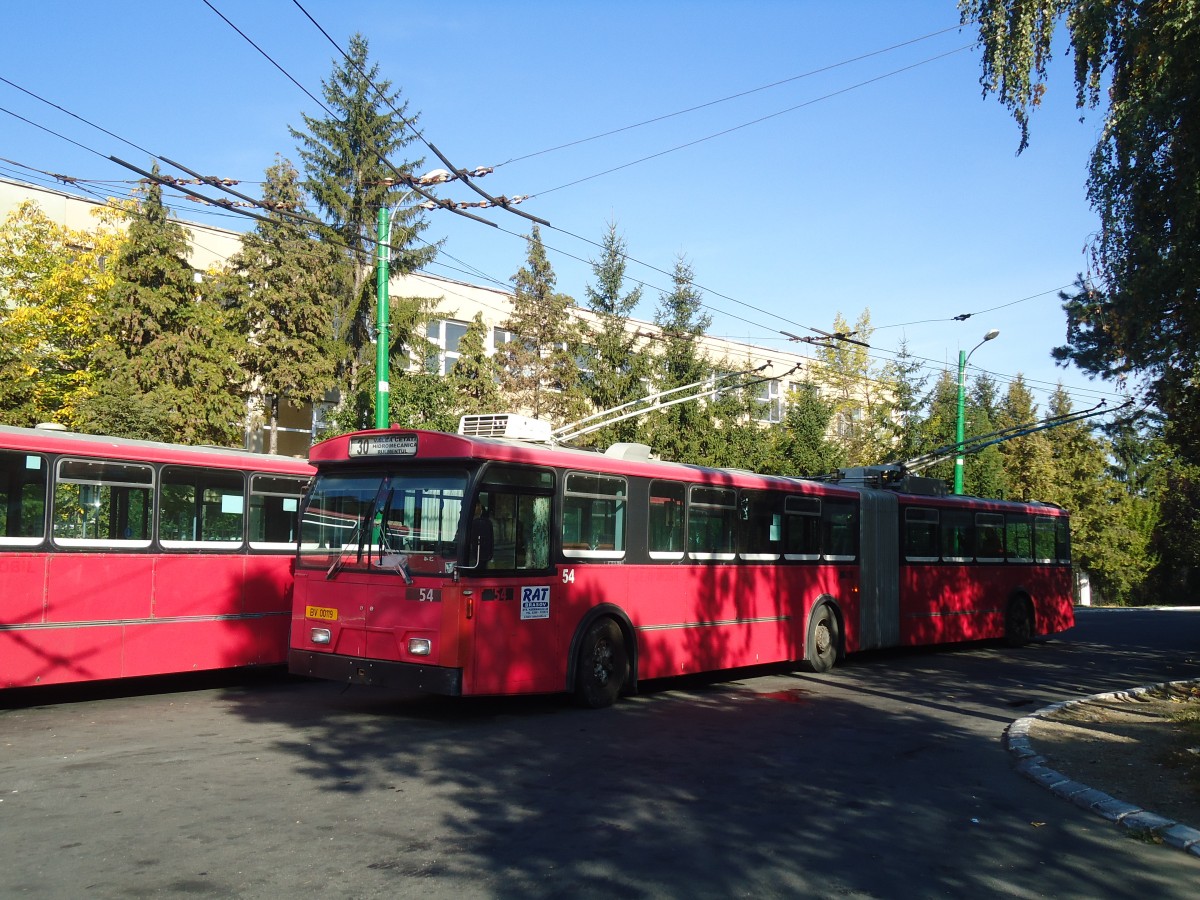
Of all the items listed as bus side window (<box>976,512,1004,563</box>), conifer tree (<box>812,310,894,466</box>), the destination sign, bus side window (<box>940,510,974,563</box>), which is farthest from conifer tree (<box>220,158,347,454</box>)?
conifer tree (<box>812,310,894,466</box>)

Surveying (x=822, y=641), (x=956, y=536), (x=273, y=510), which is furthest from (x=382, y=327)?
(x=956, y=536)

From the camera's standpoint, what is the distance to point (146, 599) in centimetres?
1138

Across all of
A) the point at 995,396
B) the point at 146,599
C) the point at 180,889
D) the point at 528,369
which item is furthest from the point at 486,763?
the point at 995,396

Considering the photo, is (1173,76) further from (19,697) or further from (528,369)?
(528,369)

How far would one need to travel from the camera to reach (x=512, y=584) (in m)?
10.4

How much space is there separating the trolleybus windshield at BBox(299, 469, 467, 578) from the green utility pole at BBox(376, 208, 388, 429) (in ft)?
17.5

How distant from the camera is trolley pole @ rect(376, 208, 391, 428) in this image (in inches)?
643

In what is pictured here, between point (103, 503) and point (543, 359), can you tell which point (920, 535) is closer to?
point (103, 503)

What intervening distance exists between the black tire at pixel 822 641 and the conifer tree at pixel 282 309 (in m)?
16.4

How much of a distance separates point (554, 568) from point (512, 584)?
68 cm

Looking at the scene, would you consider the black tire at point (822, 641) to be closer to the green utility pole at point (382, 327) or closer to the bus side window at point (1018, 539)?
the bus side window at point (1018, 539)

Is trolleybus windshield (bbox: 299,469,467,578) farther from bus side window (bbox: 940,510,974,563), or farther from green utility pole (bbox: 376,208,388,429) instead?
bus side window (bbox: 940,510,974,563)

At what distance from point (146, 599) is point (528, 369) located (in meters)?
23.6

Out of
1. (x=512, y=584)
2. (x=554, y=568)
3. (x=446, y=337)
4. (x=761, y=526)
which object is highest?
(x=446, y=337)
